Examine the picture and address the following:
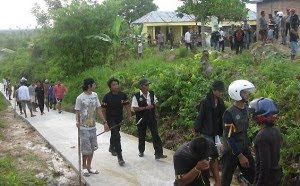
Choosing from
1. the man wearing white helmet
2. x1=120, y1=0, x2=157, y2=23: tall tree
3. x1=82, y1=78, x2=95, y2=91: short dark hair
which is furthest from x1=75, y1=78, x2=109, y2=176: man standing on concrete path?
x1=120, y1=0, x2=157, y2=23: tall tree

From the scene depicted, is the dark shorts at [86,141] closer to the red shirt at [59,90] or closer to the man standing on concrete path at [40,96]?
the red shirt at [59,90]

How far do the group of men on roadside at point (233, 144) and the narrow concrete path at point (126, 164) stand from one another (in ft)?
A: 5.47

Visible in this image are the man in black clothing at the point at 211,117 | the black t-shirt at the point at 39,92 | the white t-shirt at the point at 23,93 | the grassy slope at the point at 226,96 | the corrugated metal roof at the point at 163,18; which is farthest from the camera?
the corrugated metal roof at the point at 163,18

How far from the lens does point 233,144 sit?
4949 millimetres

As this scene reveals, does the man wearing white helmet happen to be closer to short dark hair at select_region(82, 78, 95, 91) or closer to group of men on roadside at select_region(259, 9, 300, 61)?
short dark hair at select_region(82, 78, 95, 91)

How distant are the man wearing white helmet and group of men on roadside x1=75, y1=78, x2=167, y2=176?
2980mm

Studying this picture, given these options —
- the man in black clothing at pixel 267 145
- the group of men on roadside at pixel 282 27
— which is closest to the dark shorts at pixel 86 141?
the man in black clothing at pixel 267 145

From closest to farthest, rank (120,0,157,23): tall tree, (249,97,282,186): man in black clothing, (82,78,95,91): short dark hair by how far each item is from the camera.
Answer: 1. (249,97,282,186): man in black clothing
2. (82,78,95,91): short dark hair
3. (120,0,157,23): tall tree

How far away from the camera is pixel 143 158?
8516 millimetres

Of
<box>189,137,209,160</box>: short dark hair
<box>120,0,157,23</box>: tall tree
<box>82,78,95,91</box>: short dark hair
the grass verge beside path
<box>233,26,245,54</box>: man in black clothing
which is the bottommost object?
the grass verge beside path

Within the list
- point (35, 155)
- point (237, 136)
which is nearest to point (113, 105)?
point (35, 155)

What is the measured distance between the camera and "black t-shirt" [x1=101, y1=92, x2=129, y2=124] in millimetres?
7883

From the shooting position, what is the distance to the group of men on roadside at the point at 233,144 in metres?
3.80

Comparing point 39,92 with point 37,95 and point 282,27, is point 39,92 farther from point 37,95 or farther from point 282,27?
point 282,27
